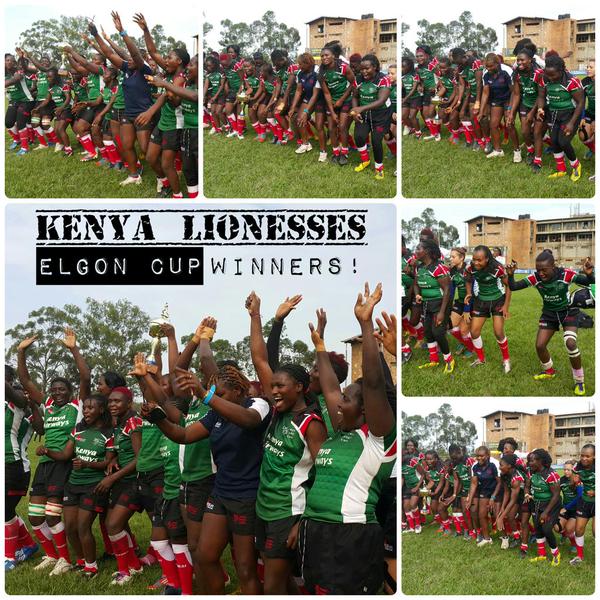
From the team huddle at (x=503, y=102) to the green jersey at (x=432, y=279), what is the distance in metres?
1.63

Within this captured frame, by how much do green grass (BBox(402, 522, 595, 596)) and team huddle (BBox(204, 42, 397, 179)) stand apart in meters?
3.96

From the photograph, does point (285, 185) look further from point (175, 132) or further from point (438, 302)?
point (438, 302)

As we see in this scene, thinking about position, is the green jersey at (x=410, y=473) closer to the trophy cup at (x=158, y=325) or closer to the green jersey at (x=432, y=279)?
the green jersey at (x=432, y=279)

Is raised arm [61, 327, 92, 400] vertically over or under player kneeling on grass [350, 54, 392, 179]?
under

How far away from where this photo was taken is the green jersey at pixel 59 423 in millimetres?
7473

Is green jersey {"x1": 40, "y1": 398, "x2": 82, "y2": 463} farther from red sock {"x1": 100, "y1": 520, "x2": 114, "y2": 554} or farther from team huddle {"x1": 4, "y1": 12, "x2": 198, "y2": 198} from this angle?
team huddle {"x1": 4, "y1": 12, "x2": 198, "y2": 198}

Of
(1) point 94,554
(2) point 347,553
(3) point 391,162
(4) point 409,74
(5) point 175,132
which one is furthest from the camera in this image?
(4) point 409,74

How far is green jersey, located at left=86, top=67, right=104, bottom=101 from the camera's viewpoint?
998 cm

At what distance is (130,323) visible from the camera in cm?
1049

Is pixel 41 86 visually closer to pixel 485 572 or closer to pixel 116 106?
pixel 116 106

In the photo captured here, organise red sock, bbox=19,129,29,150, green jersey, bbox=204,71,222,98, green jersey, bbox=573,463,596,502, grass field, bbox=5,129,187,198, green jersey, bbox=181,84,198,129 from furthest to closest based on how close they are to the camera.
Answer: green jersey, bbox=204,71,222,98 → red sock, bbox=19,129,29,150 → grass field, bbox=5,129,187,198 → green jersey, bbox=181,84,198,129 → green jersey, bbox=573,463,596,502

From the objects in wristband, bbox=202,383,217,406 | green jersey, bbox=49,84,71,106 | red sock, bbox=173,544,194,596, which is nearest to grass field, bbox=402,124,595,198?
wristband, bbox=202,383,217,406

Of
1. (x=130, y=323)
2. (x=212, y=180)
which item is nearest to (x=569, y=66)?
(x=212, y=180)

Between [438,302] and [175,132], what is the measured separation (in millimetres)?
3271
